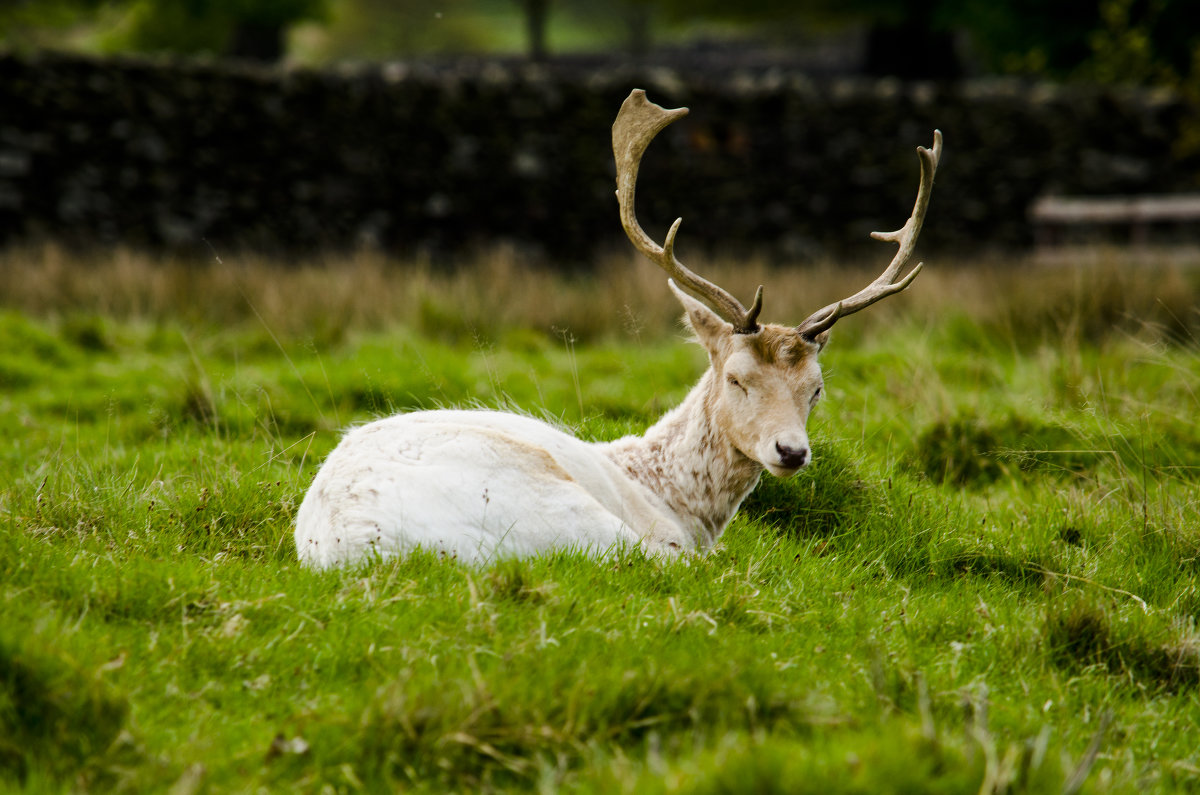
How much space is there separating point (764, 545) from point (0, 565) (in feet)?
8.89

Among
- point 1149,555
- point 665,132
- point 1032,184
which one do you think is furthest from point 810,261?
point 1149,555

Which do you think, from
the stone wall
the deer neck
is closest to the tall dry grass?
the stone wall

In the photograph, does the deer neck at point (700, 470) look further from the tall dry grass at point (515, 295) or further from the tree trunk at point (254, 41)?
the tree trunk at point (254, 41)

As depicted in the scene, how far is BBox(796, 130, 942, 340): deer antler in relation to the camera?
170 inches

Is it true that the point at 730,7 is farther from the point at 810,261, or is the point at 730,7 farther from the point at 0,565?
the point at 0,565

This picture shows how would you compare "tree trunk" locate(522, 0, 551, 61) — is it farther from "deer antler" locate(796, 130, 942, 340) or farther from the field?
"deer antler" locate(796, 130, 942, 340)

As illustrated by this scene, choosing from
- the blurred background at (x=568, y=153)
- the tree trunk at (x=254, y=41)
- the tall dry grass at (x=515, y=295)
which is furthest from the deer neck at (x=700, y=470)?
the tree trunk at (x=254, y=41)

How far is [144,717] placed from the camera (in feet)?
9.13

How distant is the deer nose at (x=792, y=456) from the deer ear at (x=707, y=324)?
677mm

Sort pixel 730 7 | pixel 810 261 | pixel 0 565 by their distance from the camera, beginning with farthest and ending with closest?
pixel 730 7 → pixel 810 261 → pixel 0 565

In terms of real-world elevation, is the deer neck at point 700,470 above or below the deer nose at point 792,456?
below

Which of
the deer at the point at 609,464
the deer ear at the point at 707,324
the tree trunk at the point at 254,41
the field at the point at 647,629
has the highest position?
the tree trunk at the point at 254,41

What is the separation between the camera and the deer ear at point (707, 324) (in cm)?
450

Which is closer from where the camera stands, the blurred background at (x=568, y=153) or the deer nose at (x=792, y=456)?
the deer nose at (x=792, y=456)
